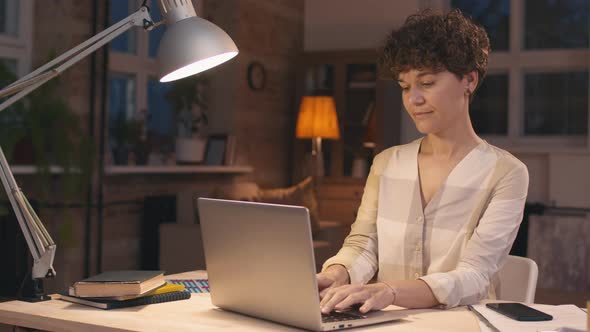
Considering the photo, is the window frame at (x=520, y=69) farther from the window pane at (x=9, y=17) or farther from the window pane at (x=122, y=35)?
the window pane at (x=9, y=17)

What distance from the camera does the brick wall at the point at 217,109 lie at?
4.96 meters

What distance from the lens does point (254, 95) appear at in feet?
22.6

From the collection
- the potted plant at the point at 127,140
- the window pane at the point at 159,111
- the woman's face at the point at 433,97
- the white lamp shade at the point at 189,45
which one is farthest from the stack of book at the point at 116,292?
the window pane at the point at 159,111

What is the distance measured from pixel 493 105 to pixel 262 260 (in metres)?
5.70

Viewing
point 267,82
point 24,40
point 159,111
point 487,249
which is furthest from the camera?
point 267,82

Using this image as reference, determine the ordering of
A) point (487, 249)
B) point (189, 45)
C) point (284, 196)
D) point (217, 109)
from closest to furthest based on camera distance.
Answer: point (189, 45) < point (487, 249) < point (284, 196) < point (217, 109)

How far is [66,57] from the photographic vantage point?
5.86 feet

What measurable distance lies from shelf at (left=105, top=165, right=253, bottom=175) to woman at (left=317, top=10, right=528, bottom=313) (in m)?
3.32

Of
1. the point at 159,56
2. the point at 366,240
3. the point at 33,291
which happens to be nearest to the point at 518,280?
the point at 366,240

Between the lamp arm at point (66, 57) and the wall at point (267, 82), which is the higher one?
the wall at point (267, 82)

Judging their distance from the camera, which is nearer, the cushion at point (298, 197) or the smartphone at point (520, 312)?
the smartphone at point (520, 312)

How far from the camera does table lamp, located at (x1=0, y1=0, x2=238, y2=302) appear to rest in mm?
1737

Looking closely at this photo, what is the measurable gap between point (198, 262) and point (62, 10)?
1797 millimetres

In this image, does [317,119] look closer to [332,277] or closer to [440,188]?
[440,188]
